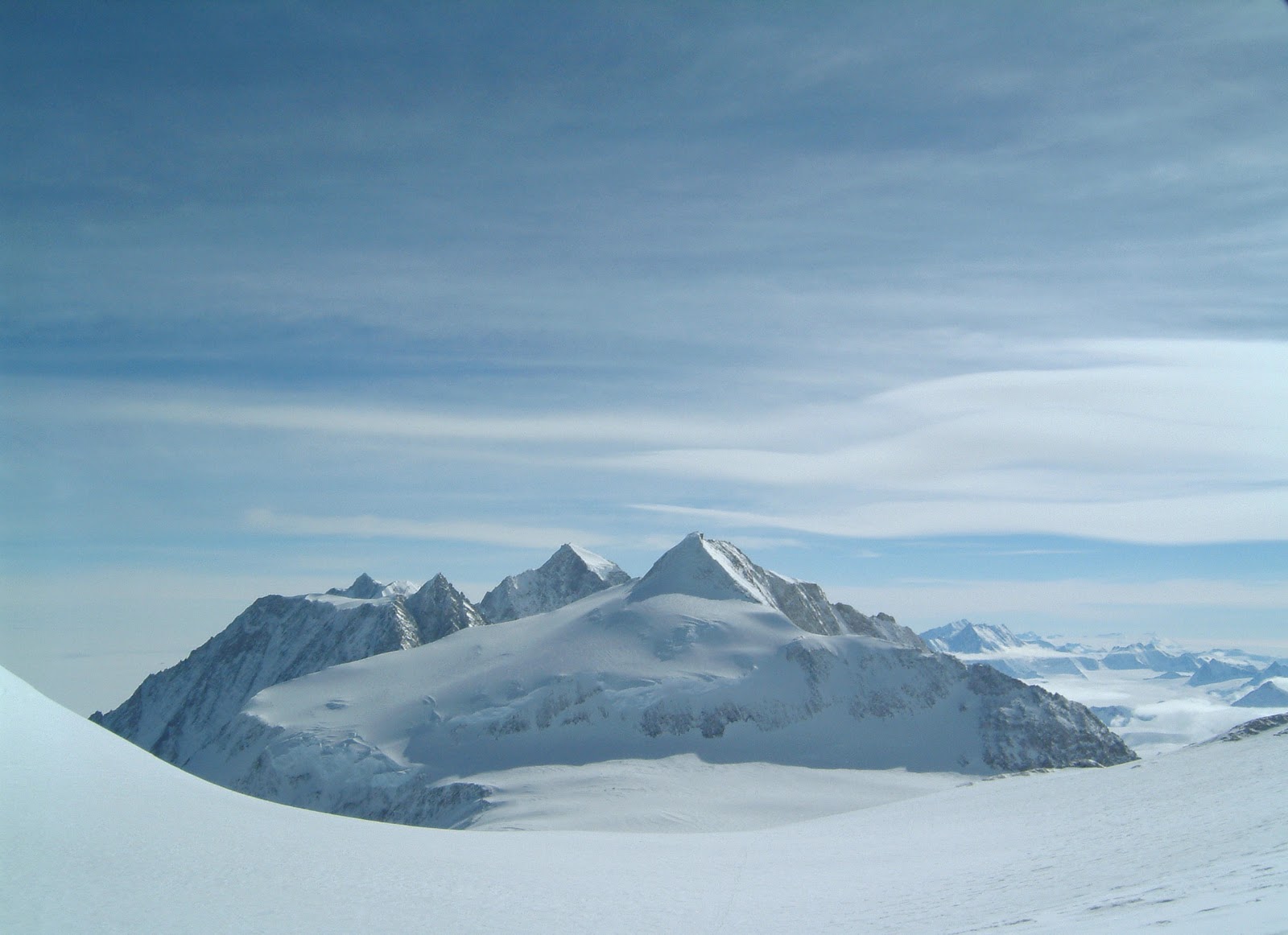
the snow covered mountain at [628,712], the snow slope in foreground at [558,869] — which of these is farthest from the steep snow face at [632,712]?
the snow slope in foreground at [558,869]

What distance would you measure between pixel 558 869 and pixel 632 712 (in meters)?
84.9

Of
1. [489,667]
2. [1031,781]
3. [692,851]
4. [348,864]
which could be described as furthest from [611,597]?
[348,864]

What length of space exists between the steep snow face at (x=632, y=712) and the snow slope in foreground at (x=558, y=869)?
221 ft

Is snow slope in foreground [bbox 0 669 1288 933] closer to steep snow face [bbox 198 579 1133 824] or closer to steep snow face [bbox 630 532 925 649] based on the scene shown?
steep snow face [bbox 198 579 1133 824]

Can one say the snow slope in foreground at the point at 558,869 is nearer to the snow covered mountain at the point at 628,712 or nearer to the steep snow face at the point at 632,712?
the snow covered mountain at the point at 628,712

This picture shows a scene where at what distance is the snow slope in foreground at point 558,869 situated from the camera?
17.4 metres

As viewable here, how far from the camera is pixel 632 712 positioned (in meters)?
110

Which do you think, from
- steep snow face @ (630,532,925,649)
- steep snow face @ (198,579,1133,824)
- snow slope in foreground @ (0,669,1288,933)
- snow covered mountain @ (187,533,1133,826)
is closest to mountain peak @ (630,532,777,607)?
steep snow face @ (630,532,925,649)

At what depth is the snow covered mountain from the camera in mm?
104688

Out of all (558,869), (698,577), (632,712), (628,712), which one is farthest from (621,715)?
(558,869)

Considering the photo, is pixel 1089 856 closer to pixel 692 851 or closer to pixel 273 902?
pixel 692 851

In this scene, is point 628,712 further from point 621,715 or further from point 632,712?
point 621,715

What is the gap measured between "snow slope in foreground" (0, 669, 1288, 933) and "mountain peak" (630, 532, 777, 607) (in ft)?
350

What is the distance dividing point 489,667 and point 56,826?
4064 inches
